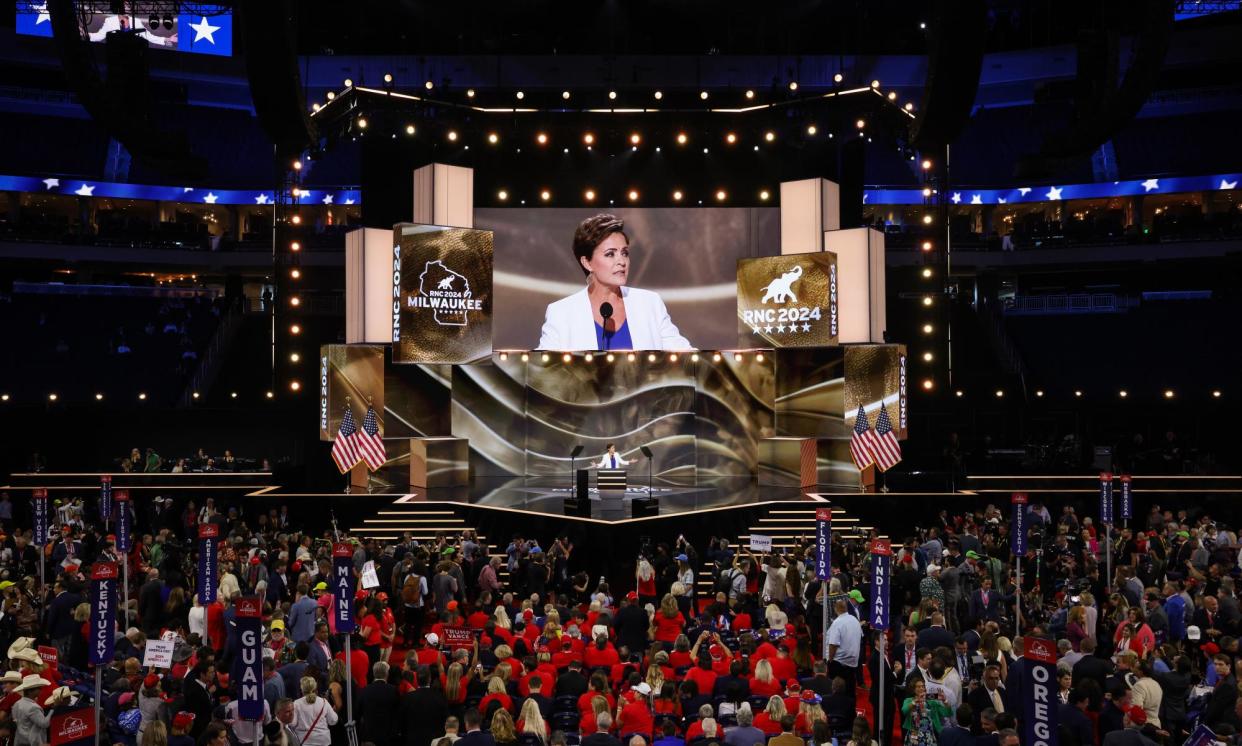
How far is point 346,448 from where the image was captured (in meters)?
24.6

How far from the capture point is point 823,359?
28.4 meters

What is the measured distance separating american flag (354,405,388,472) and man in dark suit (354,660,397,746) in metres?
13.8

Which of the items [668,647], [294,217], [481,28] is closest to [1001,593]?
[668,647]

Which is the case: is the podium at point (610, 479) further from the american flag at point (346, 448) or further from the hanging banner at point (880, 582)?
the hanging banner at point (880, 582)

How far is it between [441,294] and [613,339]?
4.39m

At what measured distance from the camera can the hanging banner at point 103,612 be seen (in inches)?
387

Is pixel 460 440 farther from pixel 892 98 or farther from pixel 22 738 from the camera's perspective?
pixel 22 738

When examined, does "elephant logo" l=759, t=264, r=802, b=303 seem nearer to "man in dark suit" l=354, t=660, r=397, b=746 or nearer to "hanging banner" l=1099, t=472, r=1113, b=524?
"hanging banner" l=1099, t=472, r=1113, b=524

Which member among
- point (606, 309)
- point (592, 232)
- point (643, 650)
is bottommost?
point (643, 650)

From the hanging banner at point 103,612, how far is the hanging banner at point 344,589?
2.06m

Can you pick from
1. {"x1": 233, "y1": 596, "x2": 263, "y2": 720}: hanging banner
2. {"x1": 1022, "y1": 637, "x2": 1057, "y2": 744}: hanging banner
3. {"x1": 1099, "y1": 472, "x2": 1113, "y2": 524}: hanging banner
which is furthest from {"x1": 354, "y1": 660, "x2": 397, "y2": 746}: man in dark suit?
{"x1": 1099, "y1": 472, "x2": 1113, "y2": 524}: hanging banner

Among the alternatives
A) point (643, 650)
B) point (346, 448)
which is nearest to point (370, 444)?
point (346, 448)

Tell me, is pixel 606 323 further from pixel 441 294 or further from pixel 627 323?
pixel 441 294

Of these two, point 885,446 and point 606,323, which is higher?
point 606,323
